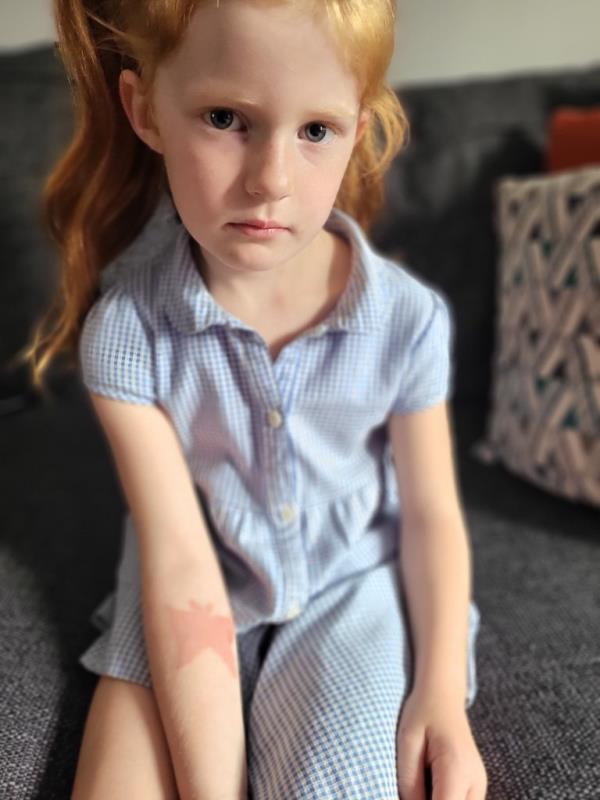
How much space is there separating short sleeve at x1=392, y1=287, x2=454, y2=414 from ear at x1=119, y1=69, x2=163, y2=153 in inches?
11.9

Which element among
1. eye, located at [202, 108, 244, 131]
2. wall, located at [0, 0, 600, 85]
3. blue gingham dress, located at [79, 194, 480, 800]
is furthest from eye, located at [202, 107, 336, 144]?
wall, located at [0, 0, 600, 85]

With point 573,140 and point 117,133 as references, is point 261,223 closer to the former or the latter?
point 117,133

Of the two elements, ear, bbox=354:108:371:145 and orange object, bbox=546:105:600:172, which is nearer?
ear, bbox=354:108:371:145

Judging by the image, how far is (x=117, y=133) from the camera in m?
0.66

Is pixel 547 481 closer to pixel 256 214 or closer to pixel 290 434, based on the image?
pixel 290 434

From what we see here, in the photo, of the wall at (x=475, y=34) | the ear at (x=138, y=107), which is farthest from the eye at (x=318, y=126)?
the wall at (x=475, y=34)

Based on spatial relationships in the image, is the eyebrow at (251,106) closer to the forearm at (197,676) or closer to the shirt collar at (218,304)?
the shirt collar at (218,304)

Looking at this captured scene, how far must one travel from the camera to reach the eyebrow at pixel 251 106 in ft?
1.73

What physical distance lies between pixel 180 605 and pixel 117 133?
43 cm

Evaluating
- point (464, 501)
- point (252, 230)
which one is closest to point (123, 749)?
point (252, 230)

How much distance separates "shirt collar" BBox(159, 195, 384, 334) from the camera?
→ 676 millimetres

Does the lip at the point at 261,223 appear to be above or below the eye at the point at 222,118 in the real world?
below

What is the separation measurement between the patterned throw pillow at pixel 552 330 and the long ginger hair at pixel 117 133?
253 millimetres

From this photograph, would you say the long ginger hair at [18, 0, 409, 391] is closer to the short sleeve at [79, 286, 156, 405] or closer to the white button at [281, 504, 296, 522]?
the short sleeve at [79, 286, 156, 405]
